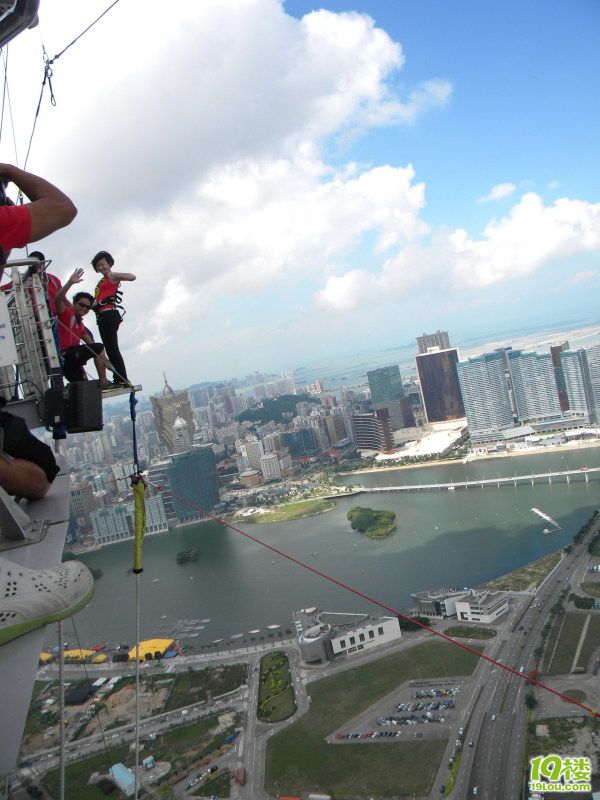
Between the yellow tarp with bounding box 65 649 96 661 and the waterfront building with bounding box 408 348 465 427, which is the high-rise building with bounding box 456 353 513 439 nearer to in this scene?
the waterfront building with bounding box 408 348 465 427

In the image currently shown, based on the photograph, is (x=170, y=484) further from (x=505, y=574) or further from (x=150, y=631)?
(x=505, y=574)

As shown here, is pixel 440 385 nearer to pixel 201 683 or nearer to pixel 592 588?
pixel 592 588

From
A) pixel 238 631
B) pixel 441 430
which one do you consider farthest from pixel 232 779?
pixel 441 430

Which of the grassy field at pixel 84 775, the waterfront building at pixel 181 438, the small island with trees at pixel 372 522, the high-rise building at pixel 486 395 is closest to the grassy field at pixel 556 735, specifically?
the grassy field at pixel 84 775

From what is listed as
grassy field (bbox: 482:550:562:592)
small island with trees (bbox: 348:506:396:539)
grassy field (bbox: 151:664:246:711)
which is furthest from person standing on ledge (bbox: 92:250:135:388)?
small island with trees (bbox: 348:506:396:539)

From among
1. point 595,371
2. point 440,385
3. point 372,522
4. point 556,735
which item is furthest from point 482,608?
point 440,385

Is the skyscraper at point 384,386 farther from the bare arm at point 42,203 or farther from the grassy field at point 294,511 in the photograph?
the bare arm at point 42,203
